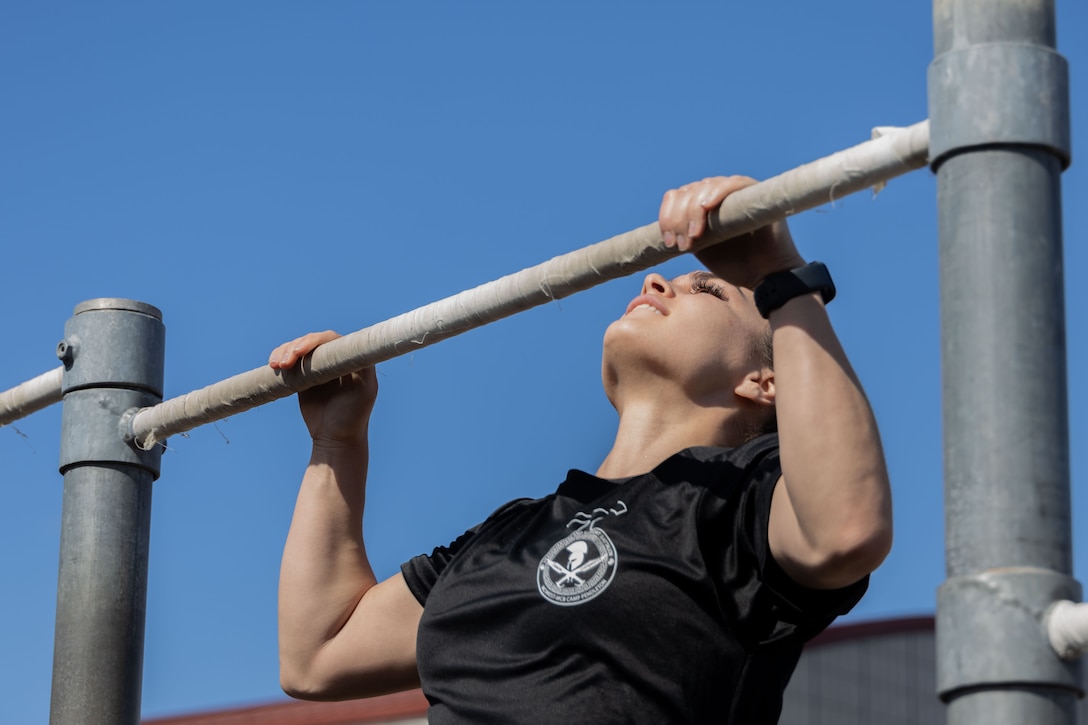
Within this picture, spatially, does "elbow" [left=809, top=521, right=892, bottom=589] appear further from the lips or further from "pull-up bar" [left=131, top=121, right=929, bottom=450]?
the lips

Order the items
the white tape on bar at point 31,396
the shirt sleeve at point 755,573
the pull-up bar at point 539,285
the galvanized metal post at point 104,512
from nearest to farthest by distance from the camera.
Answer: the pull-up bar at point 539,285 < the shirt sleeve at point 755,573 < the galvanized metal post at point 104,512 < the white tape on bar at point 31,396

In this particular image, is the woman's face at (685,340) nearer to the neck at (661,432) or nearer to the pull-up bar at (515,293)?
the neck at (661,432)

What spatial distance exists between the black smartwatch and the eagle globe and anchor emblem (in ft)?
1.53

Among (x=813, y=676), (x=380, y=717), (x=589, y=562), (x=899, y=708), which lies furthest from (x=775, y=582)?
(x=899, y=708)

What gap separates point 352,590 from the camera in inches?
118

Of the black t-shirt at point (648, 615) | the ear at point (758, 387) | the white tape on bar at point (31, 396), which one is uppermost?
the white tape on bar at point (31, 396)

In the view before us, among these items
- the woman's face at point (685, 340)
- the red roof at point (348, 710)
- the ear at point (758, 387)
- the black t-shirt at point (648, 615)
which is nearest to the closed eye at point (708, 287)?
the woman's face at point (685, 340)

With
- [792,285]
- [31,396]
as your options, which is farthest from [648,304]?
[31,396]

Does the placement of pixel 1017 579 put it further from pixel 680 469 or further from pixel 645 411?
pixel 645 411

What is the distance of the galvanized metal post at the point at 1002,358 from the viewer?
1441 millimetres

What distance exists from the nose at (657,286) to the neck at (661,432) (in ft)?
0.62

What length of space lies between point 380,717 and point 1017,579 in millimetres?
7443

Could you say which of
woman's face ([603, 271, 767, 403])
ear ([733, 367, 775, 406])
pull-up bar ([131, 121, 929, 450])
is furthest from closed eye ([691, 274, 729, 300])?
pull-up bar ([131, 121, 929, 450])

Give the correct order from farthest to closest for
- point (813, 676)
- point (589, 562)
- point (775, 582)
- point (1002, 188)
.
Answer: point (813, 676)
point (589, 562)
point (775, 582)
point (1002, 188)
